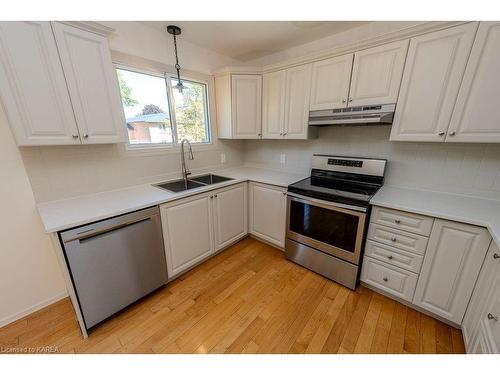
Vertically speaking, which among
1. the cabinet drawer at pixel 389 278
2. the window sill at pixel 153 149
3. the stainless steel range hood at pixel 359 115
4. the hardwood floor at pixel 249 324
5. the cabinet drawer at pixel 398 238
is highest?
the stainless steel range hood at pixel 359 115

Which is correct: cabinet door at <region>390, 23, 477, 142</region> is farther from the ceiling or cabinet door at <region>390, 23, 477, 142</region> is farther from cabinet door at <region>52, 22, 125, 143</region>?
cabinet door at <region>52, 22, 125, 143</region>

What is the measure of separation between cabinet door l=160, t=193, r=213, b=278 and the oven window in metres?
0.91

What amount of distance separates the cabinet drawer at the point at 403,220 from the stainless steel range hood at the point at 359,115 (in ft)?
2.42

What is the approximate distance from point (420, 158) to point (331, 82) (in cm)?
108

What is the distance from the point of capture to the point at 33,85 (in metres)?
1.25

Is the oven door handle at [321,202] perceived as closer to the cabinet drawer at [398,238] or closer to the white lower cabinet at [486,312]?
the cabinet drawer at [398,238]

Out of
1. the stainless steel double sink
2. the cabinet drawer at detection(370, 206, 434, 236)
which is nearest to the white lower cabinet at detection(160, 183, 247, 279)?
the stainless steel double sink

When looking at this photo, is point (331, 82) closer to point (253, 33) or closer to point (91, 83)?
point (253, 33)

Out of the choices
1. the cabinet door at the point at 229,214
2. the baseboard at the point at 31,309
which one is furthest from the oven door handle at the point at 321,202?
the baseboard at the point at 31,309

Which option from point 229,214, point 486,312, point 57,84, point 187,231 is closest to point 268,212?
point 229,214

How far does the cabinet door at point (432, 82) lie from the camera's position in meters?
1.37

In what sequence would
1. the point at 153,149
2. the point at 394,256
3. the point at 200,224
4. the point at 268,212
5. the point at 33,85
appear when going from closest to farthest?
the point at 33,85 < the point at 394,256 < the point at 200,224 < the point at 153,149 < the point at 268,212

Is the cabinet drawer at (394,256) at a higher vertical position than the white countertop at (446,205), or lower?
lower

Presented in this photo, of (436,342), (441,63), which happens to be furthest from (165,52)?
(436,342)
